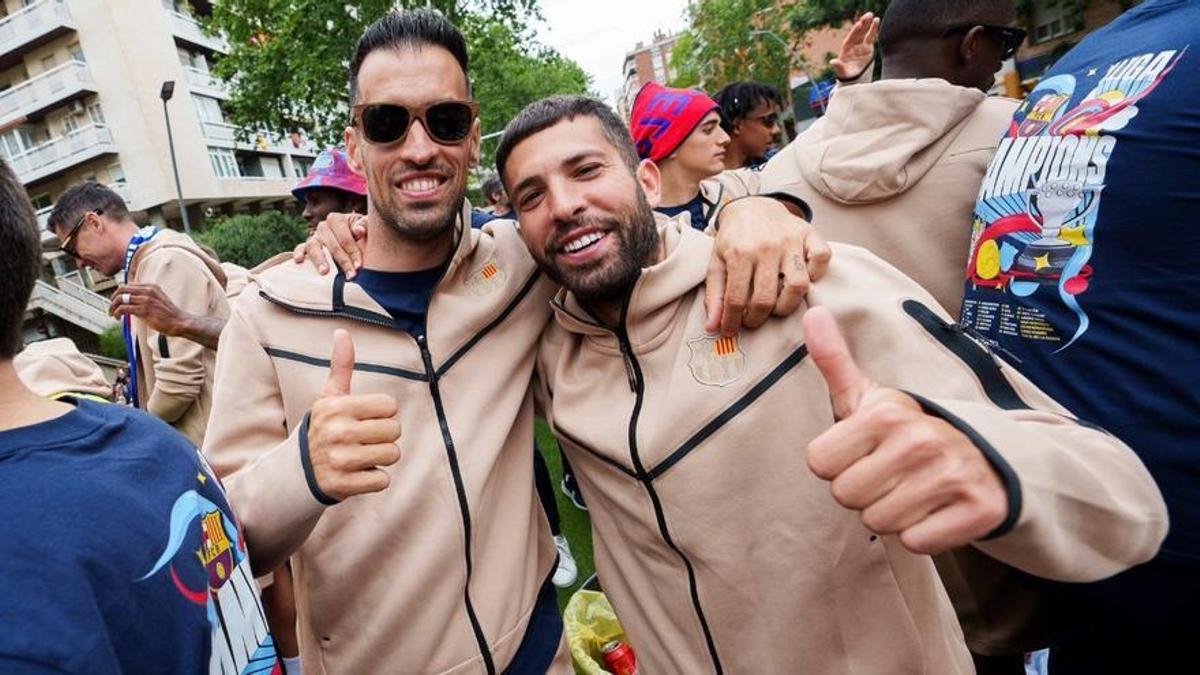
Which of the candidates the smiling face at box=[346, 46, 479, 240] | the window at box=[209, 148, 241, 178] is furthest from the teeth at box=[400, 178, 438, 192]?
the window at box=[209, 148, 241, 178]

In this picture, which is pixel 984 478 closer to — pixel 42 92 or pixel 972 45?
pixel 972 45

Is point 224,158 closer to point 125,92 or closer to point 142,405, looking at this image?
point 125,92

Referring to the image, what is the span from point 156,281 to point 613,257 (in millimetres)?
3405

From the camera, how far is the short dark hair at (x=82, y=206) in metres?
4.27

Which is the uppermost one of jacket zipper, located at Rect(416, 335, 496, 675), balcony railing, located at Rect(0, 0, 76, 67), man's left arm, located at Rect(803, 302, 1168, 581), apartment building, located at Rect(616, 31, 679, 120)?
apartment building, located at Rect(616, 31, 679, 120)

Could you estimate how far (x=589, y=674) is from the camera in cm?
301

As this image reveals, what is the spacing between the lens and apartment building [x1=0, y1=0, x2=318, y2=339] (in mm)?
28969

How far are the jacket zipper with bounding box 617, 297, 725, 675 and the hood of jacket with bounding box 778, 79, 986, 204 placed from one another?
45.8 inches

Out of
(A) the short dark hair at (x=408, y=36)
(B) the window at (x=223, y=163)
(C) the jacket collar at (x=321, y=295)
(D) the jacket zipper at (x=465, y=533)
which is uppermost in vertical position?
(B) the window at (x=223, y=163)

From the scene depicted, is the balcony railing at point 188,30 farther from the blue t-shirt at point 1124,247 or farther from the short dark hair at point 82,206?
the blue t-shirt at point 1124,247

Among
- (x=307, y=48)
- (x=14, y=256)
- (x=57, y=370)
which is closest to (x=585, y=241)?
(x=14, y=256)

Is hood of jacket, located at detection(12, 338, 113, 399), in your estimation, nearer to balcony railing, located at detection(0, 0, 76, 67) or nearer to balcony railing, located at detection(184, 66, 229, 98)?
balcony railing, located at detection(0, 0, 76, 67)

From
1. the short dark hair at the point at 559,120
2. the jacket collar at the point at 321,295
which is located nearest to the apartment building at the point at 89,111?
the jacket collar at the point at 321,295

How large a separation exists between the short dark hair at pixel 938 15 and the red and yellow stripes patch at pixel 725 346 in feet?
5.42
